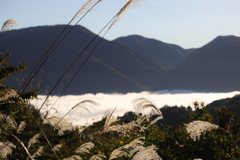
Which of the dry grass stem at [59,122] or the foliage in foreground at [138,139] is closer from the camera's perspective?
the foliage in foreground at [138,139]

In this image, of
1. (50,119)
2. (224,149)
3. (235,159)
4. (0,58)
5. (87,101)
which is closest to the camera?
(87,101)

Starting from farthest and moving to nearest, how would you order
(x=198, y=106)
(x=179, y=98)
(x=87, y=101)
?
(x=179, y=98)
(x=198, y=106)
(x=87, y=101)

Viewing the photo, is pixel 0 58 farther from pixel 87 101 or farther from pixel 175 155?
pixel 87 101

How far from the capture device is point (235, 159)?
494 centimetres

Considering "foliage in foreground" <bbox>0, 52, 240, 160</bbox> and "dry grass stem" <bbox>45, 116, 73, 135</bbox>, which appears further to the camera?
"dry grass stem" <bbox>45, 116, 73, 135</bbox>

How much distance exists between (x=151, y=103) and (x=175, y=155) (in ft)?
9.14

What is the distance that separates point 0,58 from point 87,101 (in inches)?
302

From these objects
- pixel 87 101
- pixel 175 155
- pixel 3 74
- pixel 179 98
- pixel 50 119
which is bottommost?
pixel 175 155

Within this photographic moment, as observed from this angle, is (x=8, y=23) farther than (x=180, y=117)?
No

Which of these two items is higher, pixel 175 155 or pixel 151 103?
pixel 151 103

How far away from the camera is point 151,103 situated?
3.19 meters

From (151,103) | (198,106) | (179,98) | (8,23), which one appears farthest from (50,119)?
(179,98)

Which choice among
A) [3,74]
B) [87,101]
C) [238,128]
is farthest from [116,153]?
[3,74]

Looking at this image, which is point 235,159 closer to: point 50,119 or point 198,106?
point 50,119
